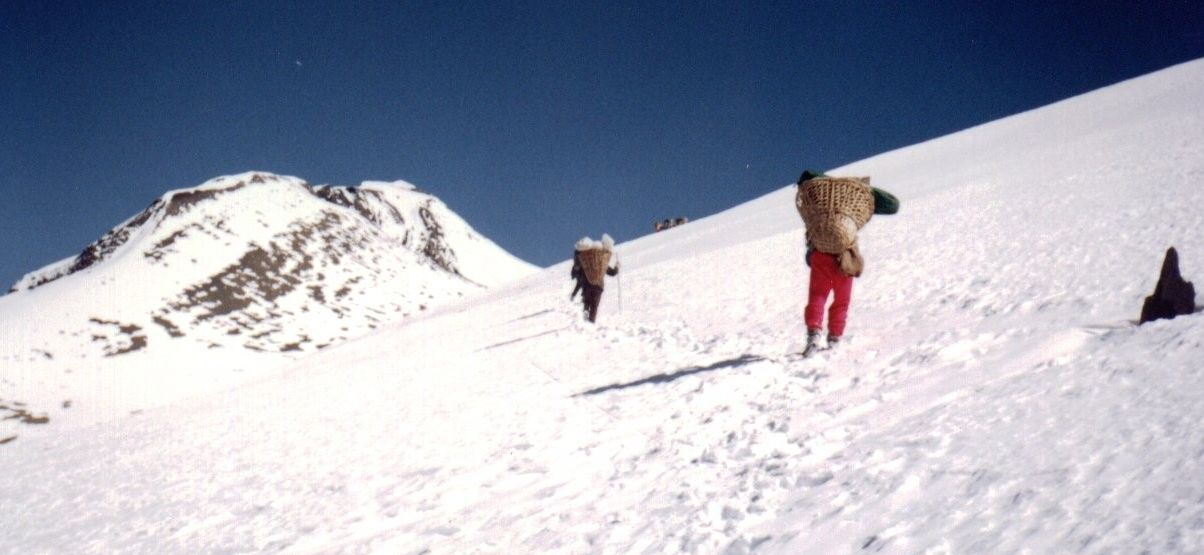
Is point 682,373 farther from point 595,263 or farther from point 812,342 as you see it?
point 595,263

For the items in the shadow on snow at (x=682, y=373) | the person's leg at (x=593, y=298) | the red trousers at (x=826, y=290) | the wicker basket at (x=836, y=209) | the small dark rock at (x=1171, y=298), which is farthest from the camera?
the person's leg at (x=593, y=298)

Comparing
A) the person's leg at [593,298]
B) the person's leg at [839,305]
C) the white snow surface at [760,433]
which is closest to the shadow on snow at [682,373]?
the white snow surface at [760,433]

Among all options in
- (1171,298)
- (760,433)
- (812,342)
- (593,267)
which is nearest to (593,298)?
(593,267)

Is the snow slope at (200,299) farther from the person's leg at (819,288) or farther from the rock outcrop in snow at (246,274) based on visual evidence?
the person's leg at (819,288)

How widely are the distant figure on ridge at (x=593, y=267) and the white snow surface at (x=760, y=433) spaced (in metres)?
0.77

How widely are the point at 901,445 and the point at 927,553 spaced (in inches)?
49.3

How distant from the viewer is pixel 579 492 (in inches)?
173

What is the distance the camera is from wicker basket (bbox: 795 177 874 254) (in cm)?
648

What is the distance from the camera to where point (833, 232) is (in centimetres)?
648

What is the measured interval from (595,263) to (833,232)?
839cm

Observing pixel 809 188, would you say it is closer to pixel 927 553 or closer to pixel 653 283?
pixel 927 553

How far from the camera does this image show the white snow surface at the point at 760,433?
2.82 m

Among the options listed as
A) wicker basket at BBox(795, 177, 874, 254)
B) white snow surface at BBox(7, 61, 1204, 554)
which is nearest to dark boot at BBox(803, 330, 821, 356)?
white snow surface at BBox(7, 61, 1204, 554)

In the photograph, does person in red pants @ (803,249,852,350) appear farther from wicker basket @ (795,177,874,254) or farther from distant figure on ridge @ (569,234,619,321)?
distant figure on ridge @ (569,234,619,321)
